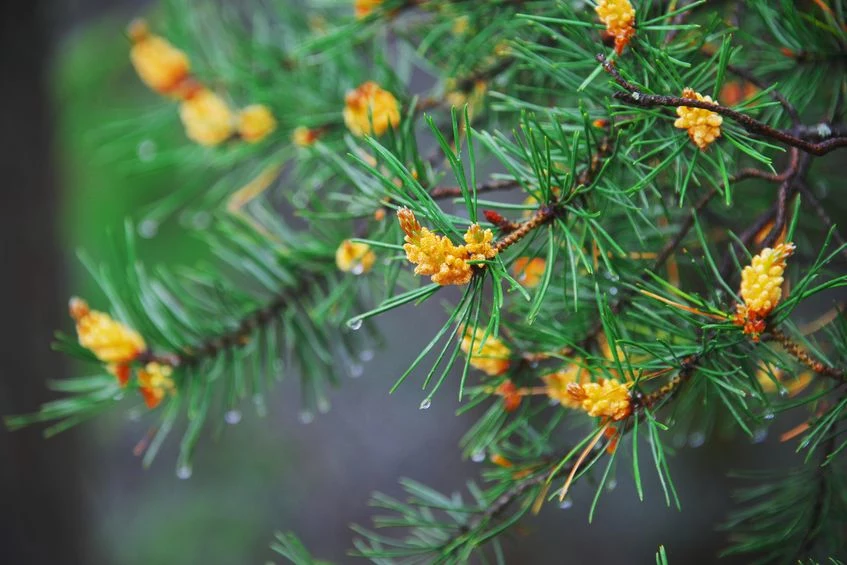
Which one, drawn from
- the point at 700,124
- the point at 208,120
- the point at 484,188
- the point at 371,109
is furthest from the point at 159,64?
the point at 700,124

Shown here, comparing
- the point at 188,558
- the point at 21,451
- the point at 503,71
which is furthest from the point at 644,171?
the point at 188,558

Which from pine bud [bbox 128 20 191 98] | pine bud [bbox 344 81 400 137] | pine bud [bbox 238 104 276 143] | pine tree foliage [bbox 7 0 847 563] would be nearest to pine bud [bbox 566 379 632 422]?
pine tree foliage [bbox 7 0 847 563]

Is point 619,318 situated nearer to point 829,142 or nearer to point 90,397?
point 829,142

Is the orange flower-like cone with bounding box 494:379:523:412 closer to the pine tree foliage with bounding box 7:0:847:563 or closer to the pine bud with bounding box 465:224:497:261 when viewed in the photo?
the pine tree foliage with bounding box 7:0:847:563

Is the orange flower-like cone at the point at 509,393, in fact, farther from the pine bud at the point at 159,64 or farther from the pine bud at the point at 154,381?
the pine bud at the point at 159,64

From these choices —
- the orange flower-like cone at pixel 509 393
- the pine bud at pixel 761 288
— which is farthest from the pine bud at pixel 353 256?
the pine bud at pixel 761 288
